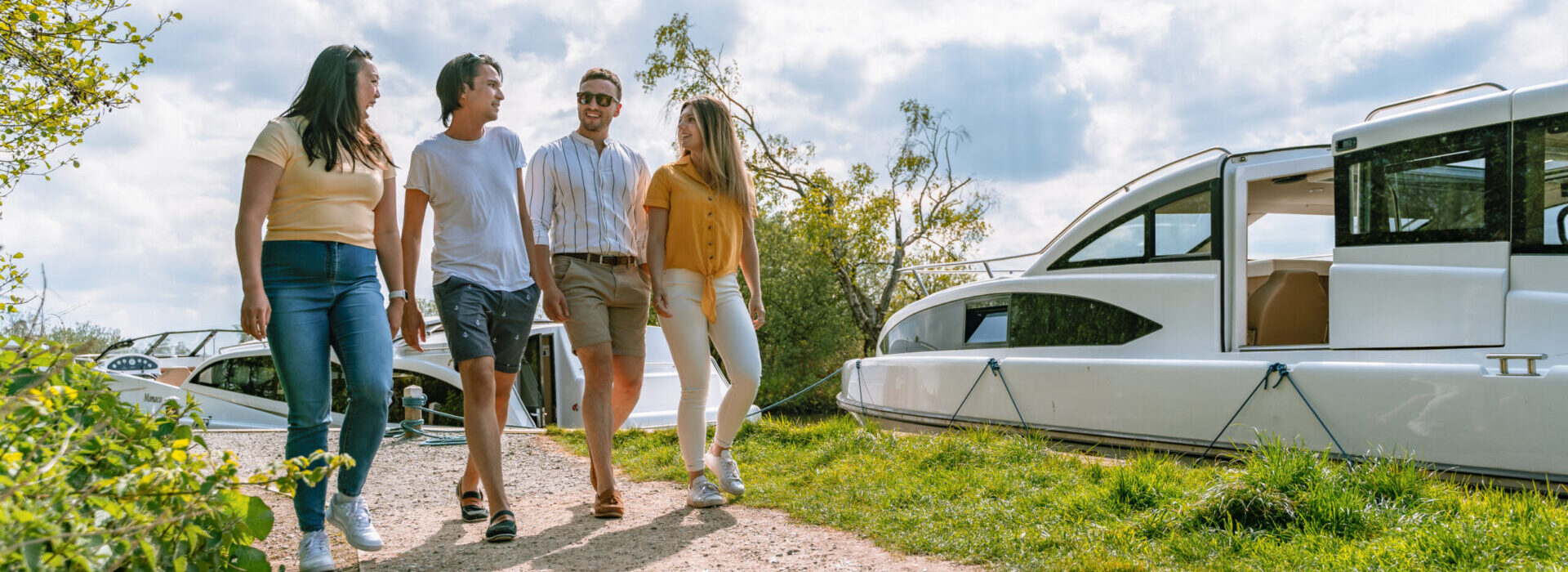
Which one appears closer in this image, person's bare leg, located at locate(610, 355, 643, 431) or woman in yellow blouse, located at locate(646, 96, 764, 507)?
woman in yellow blouse, located at locate(646, 96, 764, 507)

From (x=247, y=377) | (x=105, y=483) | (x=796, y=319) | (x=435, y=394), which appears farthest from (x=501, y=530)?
(x=796, y=319)

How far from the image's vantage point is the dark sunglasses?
15.9 ft

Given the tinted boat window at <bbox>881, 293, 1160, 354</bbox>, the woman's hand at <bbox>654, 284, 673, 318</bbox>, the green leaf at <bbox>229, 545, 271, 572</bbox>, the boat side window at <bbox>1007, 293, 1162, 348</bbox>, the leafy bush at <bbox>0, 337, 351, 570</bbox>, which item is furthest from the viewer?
the tinted boat window at <bbox>881, 293, 1160, 354</bbox>

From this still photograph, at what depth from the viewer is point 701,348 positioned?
4.80 meters

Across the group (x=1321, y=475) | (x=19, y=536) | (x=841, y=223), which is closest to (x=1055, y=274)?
(x=1321, y=475)

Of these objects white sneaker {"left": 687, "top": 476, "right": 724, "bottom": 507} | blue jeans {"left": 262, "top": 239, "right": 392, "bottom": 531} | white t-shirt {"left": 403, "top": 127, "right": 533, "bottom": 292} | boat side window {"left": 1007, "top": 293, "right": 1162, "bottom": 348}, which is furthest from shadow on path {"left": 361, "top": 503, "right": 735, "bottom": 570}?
boat side window {"left": 1007, "top": 293, "right": 1162, "bottom": 348}

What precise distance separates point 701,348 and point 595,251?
666 millimetres

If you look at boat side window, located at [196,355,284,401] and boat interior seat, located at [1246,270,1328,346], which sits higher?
boat interior seat, located at [1246,270,1328,346]

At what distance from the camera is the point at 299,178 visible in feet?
11.7

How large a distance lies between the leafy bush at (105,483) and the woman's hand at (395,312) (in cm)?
154

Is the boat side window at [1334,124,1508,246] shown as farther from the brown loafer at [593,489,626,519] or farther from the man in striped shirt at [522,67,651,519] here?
the brown loafer at [593,489,626,519]

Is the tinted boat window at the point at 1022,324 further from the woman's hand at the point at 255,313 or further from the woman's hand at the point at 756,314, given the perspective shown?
the woman's hand at the point at 255,313

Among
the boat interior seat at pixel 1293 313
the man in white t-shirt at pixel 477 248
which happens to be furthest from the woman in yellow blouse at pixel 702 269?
the boat interior seat at pixel 1293 313

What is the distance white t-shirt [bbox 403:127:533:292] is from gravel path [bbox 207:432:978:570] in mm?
1086
